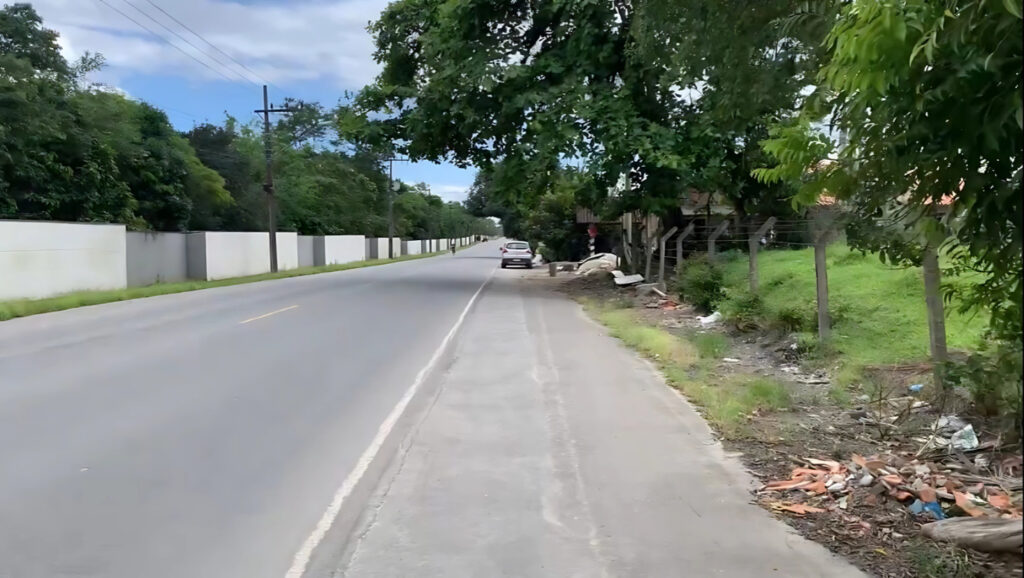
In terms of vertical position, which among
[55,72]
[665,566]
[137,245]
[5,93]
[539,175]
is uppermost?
[55,72]

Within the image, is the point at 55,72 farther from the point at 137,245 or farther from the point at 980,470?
→ the point at 980,470

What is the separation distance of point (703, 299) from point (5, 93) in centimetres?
2333

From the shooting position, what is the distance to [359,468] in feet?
20.2

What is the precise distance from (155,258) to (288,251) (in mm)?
14311

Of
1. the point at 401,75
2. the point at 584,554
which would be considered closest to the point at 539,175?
the point at 401,75

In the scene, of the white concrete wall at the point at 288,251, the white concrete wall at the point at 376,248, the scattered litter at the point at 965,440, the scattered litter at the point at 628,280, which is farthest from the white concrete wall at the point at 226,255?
the scattered litter at the point at 965,440

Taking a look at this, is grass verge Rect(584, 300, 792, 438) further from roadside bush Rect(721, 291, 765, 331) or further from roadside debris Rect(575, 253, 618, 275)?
roadside debris Rect(575, 253, 618, 275)

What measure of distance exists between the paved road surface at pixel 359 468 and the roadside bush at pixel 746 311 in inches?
91.9

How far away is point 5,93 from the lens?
2630 cm

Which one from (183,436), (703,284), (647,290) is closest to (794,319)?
(703,284)

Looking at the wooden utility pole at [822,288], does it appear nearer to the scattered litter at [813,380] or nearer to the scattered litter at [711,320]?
the scattered litter at [813,380]

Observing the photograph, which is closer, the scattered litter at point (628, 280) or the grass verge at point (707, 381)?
the grass verge at point (707, 381)

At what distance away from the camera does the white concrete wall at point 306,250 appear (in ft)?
156

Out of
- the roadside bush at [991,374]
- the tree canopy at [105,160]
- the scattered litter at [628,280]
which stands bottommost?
the scattered litter at [628,280]
